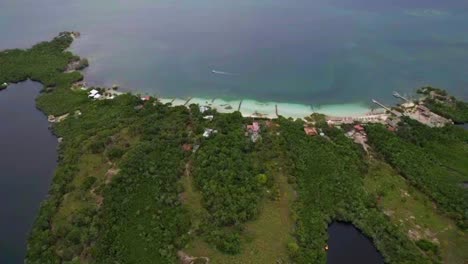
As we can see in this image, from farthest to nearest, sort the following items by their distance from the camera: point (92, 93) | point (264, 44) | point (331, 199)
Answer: point (264, 44)
point (92, 93)
point (331, 199)

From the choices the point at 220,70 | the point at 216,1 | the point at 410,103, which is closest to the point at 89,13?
the point at 216,1

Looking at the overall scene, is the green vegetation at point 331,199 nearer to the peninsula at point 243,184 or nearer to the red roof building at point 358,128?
the peninsula at point 243,184

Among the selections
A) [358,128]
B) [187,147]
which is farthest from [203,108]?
[358,128]

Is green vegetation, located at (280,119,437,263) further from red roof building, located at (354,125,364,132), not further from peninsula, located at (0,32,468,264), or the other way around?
red roof building, located at (354,125,364,132)

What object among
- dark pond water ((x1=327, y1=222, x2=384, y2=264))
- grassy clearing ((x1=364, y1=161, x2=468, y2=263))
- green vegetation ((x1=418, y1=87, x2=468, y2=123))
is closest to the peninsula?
grassy clearing ((x1=364, y1=161, x2=468, y2=263))

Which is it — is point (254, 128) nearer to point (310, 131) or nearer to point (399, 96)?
point (310, 131)

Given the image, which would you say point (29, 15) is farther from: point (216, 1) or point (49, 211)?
point (49, 211)
